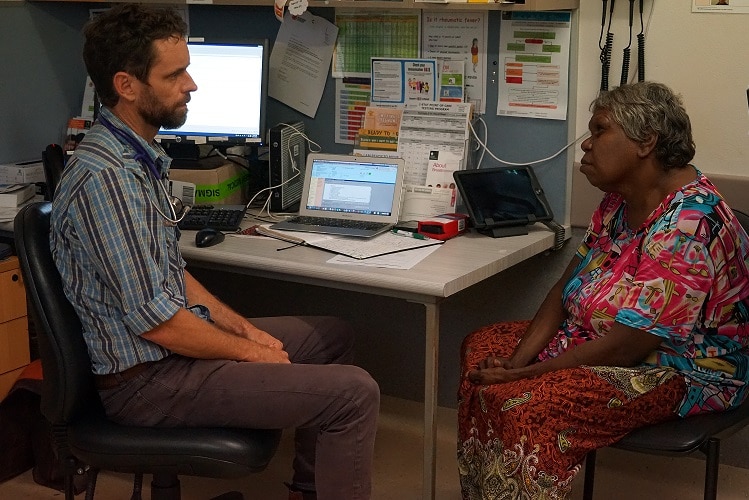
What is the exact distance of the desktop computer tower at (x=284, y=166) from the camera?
2.84 meters

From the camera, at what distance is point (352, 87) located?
2947 mm

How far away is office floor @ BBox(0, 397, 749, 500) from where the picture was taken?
2621 mm

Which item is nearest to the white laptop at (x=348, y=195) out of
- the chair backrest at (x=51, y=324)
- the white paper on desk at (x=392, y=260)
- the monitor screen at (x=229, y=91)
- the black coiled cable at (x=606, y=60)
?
the white paper on desk at (x=392, y=260)

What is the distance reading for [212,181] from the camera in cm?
285

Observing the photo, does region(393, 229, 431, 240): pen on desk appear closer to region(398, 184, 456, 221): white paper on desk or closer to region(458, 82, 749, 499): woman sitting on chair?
region(398, 184, 456, 221): white paper on desk

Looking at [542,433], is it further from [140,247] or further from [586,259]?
[140,247]

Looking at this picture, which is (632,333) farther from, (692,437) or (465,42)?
(465,42)

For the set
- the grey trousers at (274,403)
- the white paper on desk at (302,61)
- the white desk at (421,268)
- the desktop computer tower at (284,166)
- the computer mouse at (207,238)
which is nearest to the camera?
the grey trousers at (274,403)

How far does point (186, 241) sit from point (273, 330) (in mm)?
389

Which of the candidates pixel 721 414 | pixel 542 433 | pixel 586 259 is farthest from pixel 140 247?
pixel 721 414

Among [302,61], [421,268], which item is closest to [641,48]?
[421,268]

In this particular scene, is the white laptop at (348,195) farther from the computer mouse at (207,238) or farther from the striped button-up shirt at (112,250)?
the striped button-up shirt at (112,250)

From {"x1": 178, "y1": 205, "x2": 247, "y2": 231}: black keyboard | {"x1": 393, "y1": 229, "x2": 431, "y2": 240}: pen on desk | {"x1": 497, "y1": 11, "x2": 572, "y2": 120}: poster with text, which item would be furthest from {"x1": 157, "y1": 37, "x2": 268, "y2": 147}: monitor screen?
{"x1": 497, "y1": 11, "x2": 572, "y2": 120}: poster with text

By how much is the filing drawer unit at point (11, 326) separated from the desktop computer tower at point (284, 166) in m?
0.74
